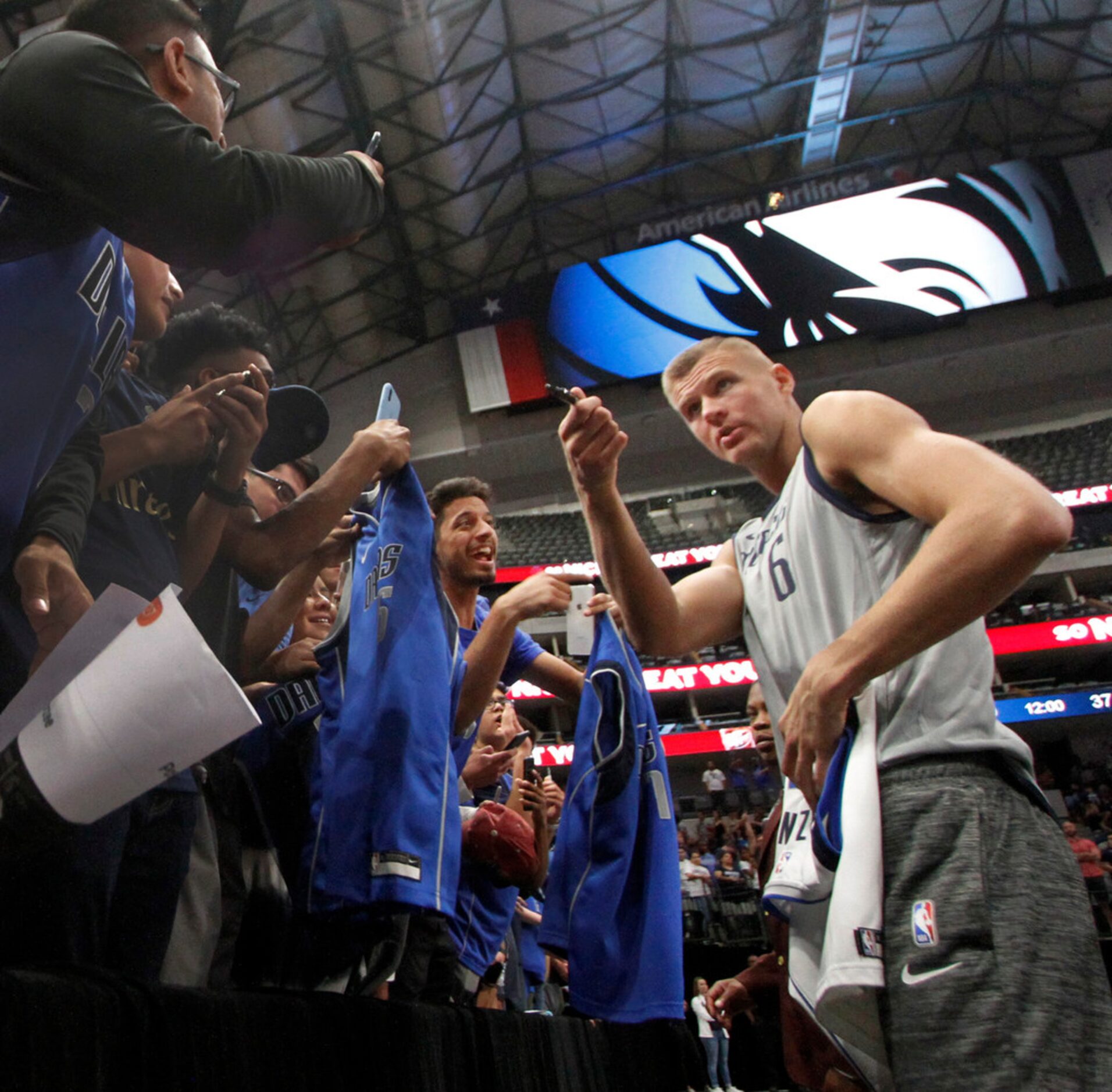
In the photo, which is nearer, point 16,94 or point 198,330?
point 16,94

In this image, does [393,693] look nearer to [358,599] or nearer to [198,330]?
Result: [358,599]

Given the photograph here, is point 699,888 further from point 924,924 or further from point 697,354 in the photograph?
point 924,924

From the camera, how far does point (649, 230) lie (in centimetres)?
1377

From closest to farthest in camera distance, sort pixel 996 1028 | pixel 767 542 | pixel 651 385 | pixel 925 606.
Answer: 1. pixel 996 1028
2. pixel 925 606
3. pixel 767 542
4. pixel 651 385

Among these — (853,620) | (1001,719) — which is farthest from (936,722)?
(1001,719)

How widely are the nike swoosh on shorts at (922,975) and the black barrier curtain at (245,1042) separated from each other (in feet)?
2.24

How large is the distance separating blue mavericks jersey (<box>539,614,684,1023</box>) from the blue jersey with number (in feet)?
4.77

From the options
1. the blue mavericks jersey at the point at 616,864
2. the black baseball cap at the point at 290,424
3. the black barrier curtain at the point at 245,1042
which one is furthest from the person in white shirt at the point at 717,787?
the black baseball cap at the point at 290,424

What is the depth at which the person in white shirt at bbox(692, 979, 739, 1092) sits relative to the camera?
22.3ft

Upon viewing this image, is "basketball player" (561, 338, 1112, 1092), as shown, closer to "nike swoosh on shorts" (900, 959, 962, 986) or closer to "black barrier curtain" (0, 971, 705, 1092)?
"nike swoosh on shorts" (900, 959, 962, 986)

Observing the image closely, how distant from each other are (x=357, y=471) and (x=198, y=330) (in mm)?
605

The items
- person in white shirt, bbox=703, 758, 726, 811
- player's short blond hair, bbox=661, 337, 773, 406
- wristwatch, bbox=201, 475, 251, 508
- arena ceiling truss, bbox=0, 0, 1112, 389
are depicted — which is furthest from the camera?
person in white shirt, bbox=703, 758, 726, 811

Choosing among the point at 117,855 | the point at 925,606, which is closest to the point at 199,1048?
the point at 117,855

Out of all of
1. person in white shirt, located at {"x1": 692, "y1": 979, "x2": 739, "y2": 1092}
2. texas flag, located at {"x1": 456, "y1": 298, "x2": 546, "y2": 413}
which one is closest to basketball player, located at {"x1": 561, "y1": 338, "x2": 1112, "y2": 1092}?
person in white shirt, located at {"x1": 692, "y1": 979, "x2": 739, "y2": 1092}
